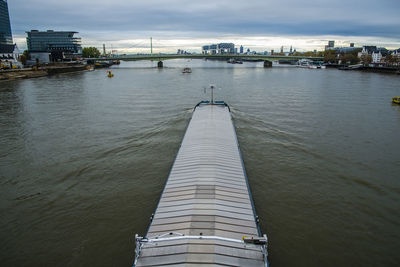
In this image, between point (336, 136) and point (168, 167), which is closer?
point (168, 167)

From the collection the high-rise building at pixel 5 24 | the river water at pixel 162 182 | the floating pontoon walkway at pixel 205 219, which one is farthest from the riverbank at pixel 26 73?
the high-rise building at pixel 5 24

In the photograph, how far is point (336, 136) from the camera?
27016mm

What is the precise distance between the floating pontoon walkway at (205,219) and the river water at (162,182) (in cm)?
342

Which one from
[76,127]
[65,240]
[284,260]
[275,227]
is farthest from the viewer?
[76,127]

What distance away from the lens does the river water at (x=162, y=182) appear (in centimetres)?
1223

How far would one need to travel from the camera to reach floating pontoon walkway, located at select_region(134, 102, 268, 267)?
24.2ft

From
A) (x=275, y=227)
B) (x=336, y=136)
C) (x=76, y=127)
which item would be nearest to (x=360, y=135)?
(x=336, y=136)

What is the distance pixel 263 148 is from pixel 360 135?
11542 millimetres

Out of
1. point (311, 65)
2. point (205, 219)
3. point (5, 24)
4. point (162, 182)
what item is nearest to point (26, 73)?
point (162, 182)

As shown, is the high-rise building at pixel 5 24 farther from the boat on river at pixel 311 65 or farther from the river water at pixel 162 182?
the boat on river at pixel 311 65

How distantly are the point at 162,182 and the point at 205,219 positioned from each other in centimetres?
926

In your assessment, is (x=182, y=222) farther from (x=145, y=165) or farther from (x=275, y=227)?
(x=145, y=165)

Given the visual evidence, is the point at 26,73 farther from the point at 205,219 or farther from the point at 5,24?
the point at 5,24

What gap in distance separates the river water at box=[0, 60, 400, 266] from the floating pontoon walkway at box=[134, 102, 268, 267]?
3425 millimetres
